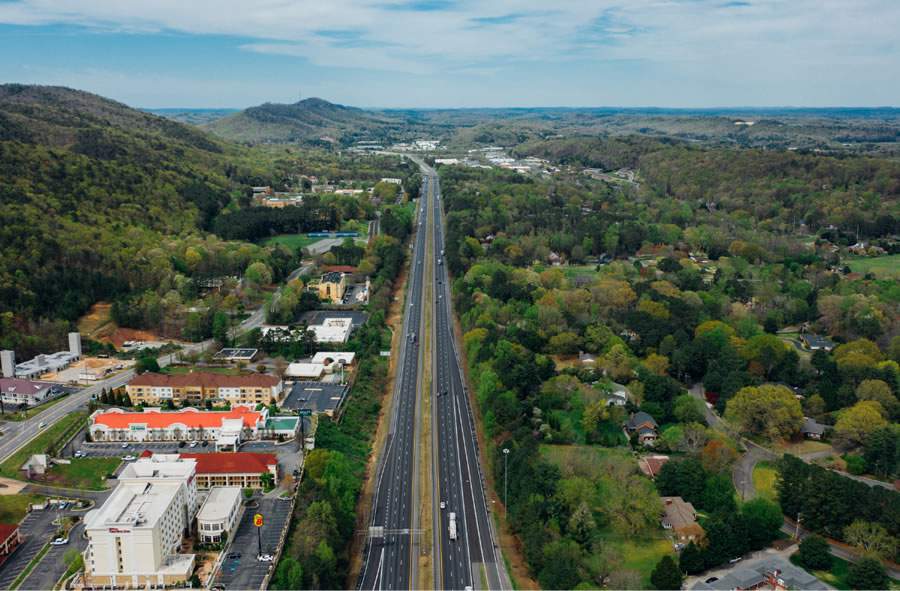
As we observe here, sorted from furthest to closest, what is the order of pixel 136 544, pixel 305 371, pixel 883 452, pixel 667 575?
pixel 305 371
pixel 883 452
pixel 136 544
pixel 667 575

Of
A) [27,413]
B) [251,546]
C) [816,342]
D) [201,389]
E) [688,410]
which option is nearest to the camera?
[251,546]

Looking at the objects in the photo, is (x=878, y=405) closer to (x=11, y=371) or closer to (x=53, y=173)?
(x=11, y=371)

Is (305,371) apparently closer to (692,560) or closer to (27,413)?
(27,413)

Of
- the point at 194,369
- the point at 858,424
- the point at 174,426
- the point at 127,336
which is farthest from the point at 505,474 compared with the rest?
the point at 127,336

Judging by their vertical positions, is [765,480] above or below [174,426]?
below

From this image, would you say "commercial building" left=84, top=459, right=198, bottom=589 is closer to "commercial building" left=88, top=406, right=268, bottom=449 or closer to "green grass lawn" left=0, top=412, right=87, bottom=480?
"green grass lawn" left=0, top=412, right=87, bottom=480

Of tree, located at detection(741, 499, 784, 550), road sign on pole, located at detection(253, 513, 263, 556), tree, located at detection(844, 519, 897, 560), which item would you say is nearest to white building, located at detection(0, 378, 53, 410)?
road sign on pole, located at detection(253, 513, 263, 556)
